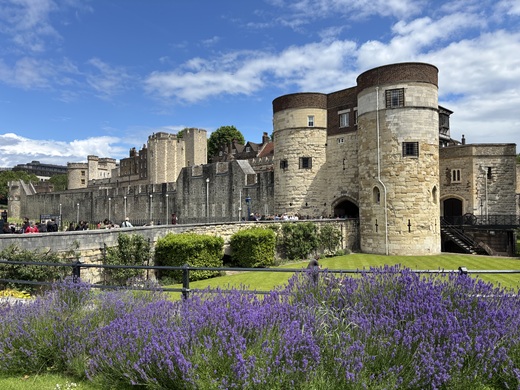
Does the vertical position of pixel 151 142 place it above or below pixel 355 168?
above

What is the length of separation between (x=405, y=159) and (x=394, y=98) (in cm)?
352

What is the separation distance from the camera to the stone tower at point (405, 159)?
75.7ft

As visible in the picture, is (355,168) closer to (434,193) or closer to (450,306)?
(434,193)

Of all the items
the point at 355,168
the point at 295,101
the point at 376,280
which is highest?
the point at 295,101

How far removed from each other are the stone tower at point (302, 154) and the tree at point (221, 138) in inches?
2005

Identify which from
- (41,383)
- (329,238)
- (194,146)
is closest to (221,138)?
(194,146)

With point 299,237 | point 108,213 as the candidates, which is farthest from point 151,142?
point 299,237

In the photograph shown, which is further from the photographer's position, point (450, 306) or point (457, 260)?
point (457, 260)

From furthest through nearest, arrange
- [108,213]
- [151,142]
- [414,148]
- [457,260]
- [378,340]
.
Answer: [151,142], [108,213], [414,148], [457,260], [378,340]

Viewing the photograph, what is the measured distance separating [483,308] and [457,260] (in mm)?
18416

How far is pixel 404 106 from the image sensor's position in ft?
76.4

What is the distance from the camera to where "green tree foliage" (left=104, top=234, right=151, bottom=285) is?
14.7 meters

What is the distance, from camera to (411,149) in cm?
2328

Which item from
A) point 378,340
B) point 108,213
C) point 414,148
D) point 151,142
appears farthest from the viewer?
point 151,142
